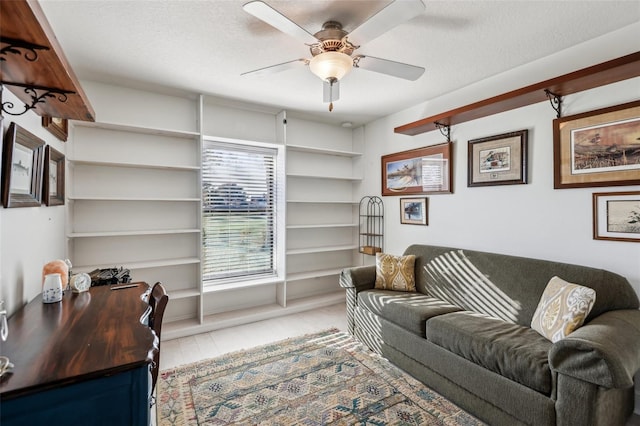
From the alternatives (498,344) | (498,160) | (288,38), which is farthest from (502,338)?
(288,38)

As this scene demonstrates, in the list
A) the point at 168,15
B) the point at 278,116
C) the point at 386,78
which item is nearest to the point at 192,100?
the point at 278,116

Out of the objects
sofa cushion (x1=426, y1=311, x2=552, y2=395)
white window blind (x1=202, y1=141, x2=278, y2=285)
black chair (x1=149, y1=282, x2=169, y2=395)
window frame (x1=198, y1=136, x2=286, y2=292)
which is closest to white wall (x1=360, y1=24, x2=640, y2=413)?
sofa cushion (x1=426, y1=311, x2=552, y2=395)

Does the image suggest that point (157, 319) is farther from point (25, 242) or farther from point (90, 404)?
point (25, 242)

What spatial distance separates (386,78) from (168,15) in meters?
1.81

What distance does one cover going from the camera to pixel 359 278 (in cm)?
315

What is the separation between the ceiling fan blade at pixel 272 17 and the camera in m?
1.48

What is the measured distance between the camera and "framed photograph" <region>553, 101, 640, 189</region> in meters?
2.04

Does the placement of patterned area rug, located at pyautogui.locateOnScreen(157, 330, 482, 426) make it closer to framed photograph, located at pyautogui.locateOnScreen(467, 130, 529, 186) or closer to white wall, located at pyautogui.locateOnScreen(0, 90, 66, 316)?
white wall, located at pyautogui.locateOnScreen(0, 90, 66, 316)

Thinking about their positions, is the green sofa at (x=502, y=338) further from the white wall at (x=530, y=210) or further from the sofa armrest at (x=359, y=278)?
the white wall at (x=530, y=210)

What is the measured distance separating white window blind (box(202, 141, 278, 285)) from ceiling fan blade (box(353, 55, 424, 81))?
2168mm

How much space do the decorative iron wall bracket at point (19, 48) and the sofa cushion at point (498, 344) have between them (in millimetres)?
2559

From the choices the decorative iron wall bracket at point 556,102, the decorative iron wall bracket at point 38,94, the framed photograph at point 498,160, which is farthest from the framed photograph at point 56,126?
the decorative iron wall bracket at point 556,102

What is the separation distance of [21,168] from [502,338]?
2969 millimetres

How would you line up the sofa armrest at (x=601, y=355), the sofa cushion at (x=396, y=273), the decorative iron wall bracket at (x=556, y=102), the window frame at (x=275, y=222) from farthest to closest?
the window frame at (x=275, y=222), the sofa cushion at (x=396, y=273), the decorative iron wall bracket at (x=556, y=102), the sofa armrest at (x=601, y=355)
